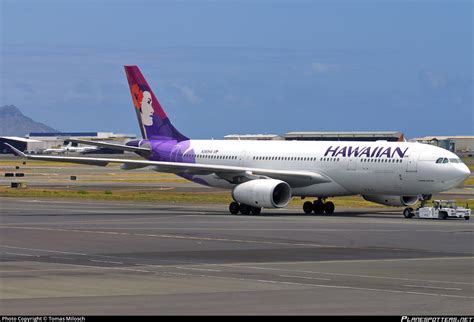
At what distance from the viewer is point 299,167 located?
202 feet

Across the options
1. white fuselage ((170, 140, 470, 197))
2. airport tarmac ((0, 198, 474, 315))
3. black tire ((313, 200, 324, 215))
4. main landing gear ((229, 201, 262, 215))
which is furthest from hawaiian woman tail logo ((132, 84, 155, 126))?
airport tarmac ((0, 198, 474, 315))

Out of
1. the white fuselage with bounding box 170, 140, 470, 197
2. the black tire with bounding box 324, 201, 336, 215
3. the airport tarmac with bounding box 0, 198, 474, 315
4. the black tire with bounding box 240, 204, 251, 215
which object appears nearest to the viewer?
the airport tarmac with bounding box 0, 198, 474, 315

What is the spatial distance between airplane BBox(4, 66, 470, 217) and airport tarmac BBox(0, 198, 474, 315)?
7.87ft

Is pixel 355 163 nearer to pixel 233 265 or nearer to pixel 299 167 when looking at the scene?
pixel 299 167

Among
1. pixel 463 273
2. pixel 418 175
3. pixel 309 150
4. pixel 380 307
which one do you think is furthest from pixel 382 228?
pixel 380 307

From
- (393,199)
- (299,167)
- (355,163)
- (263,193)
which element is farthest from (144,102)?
(393,199)

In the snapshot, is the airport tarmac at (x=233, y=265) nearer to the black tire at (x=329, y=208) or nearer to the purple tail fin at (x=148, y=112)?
the black tire at (x=329, y=208)

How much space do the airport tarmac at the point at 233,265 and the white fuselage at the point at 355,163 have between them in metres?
2.52

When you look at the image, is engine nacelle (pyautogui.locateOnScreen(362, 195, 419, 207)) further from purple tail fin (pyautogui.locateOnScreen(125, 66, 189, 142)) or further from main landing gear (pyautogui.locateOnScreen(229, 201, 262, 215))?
purple tail fin (pyautogui.locateOnScreen(125, 66, 189, 142))

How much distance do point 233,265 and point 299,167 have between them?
30.5 m

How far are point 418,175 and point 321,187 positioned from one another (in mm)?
6247

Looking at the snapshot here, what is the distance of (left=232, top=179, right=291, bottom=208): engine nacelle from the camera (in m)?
57.3

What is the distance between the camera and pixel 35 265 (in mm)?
31328

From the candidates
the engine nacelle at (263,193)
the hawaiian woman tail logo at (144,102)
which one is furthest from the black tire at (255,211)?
the hawaiian woman tail logo at (144,102)
